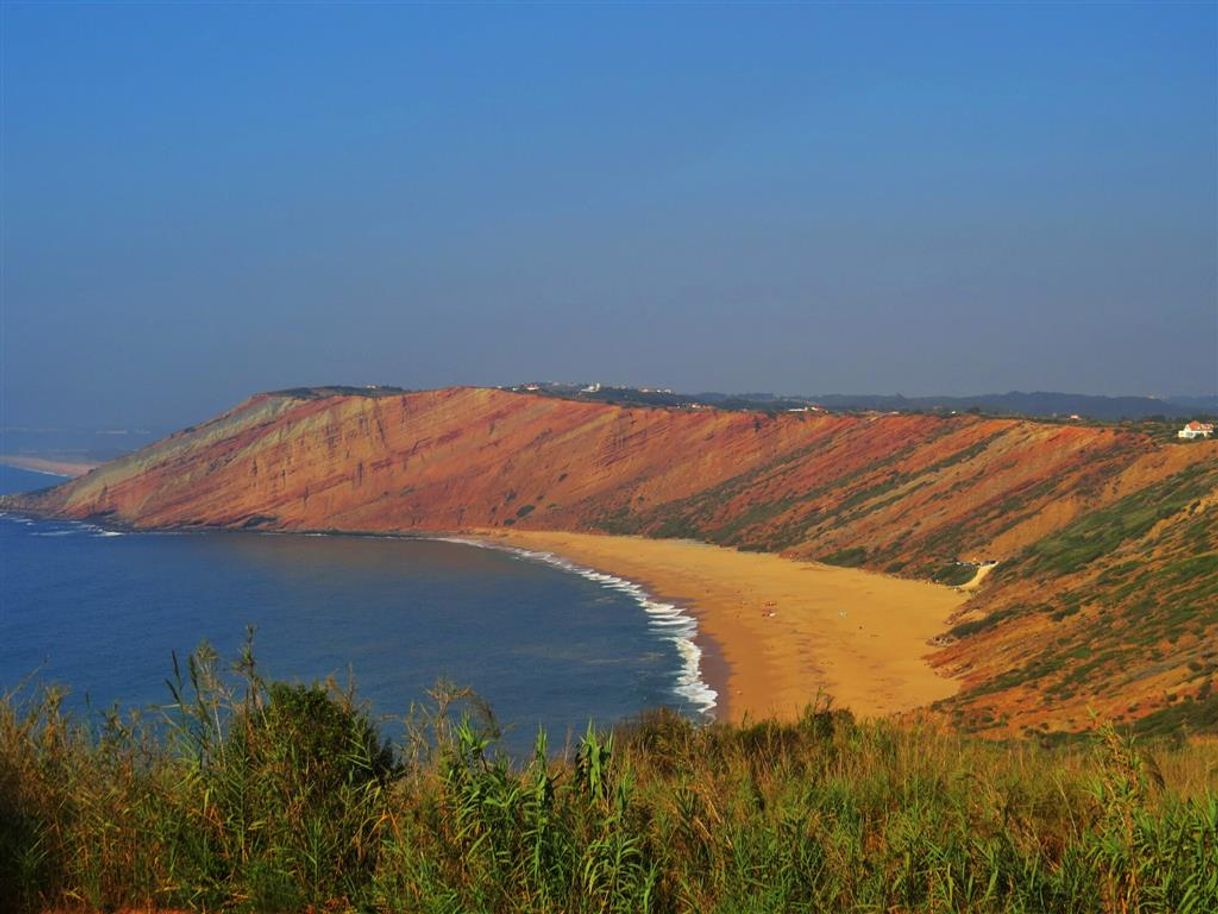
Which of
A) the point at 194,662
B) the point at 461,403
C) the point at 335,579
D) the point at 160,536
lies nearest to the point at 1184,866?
the point at 194,662

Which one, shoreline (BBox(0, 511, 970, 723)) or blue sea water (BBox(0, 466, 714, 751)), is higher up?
shoreline (BBox(0, 511, 970, 723))

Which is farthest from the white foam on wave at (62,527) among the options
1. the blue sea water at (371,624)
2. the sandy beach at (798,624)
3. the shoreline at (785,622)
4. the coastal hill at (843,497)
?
the sandy beach at (798,624)

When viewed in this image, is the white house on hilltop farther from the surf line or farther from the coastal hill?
the surf line

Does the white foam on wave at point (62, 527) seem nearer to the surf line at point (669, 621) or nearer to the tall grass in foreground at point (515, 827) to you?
the surf line at point (669, 621)

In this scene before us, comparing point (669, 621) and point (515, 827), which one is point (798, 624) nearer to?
point (669, 621)

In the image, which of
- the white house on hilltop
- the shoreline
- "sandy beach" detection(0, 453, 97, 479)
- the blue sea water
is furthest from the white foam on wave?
the white house on hilltop

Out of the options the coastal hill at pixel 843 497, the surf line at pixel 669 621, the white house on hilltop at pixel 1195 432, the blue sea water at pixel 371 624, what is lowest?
the blue sea water at pixel 371 624
